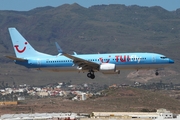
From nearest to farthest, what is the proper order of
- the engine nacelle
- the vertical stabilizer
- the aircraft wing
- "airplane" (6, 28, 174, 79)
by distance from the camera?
the engine nacelle < "airplane" (6, 28, 174, 79) < the aircraft wing < the vertical stabilizer

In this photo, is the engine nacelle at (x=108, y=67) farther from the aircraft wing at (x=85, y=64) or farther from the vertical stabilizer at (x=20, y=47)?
the vertical stabilizer at (x=20, y=47)

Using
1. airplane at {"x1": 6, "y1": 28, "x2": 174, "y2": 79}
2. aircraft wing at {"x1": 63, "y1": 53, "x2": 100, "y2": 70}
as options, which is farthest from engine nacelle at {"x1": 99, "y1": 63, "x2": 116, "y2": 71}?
aircraft wing at {"x1": 63, "y1": 53, "x2": 100, "y2": 70}

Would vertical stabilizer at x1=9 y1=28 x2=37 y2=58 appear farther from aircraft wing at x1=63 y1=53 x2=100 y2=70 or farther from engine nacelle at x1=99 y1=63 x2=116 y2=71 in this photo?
engine nacelle at x1=99 y1=63 x2=116 y2=71

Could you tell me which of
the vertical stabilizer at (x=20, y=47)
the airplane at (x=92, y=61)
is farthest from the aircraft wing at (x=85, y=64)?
the vertical stabilizer at (x=20, y=47)

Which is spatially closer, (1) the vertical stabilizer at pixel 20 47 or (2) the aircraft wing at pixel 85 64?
(2) the aircraft wing at pixel 85 64

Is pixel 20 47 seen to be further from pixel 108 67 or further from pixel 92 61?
pixel 108 67

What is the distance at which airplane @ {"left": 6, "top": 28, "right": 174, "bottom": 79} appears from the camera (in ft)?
314

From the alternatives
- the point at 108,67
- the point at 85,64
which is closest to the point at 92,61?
the point at 85,64

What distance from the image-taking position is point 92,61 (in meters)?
98.7

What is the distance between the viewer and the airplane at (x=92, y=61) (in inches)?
3767

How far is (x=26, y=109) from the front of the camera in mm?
141625

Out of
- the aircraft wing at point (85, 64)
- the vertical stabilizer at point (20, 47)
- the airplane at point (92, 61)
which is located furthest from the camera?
the vertical stabilizer at point (20, 47)

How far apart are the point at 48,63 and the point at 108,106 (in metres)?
48.8

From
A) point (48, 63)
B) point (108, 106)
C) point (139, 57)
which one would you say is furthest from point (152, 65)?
point (108, 106)
